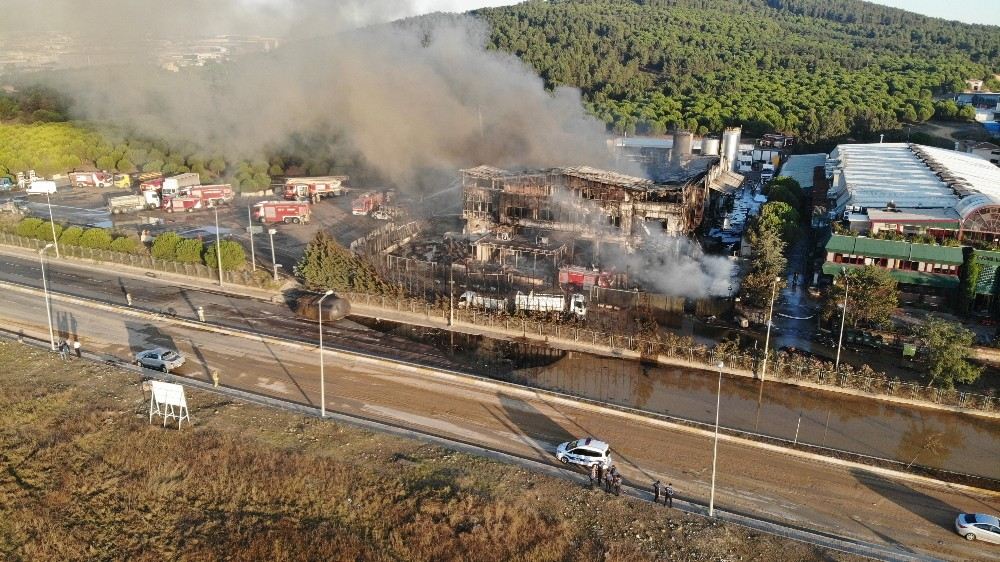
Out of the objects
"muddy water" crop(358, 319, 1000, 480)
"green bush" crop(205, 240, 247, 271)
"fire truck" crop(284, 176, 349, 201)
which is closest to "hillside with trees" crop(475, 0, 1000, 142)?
"fire truck" crop(284, 176, 349, 201)

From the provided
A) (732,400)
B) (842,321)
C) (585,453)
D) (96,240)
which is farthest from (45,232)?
(842,321)

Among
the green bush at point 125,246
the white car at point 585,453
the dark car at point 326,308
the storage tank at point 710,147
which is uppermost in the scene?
the storage tank at point 710,147

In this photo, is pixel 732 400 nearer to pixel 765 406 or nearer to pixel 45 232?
pixel 765 406

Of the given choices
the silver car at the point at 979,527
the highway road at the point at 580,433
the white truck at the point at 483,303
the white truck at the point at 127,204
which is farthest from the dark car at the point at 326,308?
the white truck at the point at 127,204

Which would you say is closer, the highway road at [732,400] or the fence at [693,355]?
the highway road at [732,400]

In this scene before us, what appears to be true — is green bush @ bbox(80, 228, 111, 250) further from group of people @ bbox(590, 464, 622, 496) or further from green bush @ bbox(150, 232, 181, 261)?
group of people @ bbox(590, 464, 622, 496)

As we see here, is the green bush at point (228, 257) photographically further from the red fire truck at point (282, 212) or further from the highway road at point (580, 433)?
the red fire truck at point (282, 212)

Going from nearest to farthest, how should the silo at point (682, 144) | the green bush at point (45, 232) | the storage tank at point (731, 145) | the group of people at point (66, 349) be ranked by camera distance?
the group of people at point (66, 349) → the green bush at point (45, 232) → the silo at point (682, 144) → the storage tank at point (731, 145)
